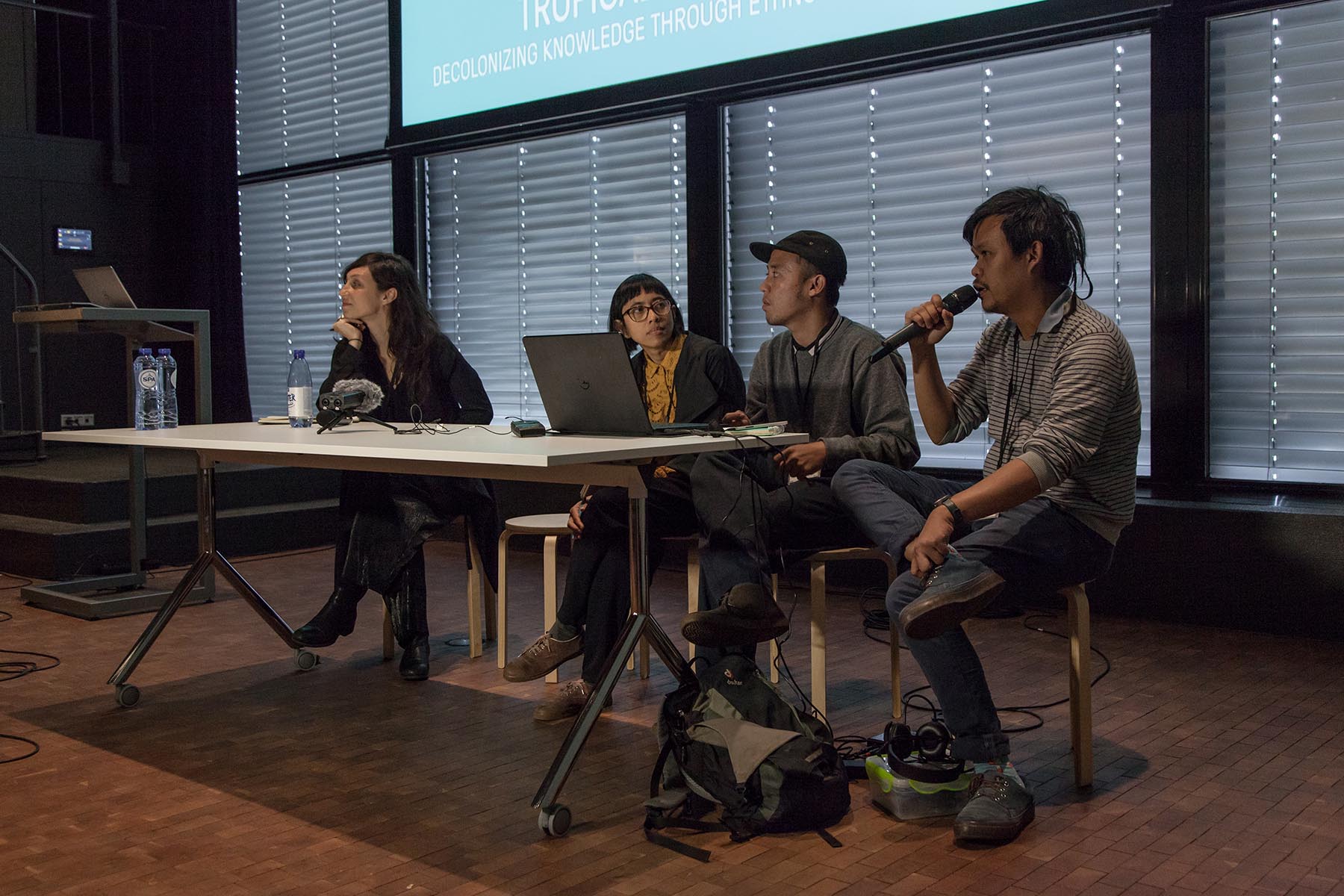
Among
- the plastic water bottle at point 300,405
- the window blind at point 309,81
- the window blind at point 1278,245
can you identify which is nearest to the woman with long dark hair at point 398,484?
the plastic water bottle at point 300,405

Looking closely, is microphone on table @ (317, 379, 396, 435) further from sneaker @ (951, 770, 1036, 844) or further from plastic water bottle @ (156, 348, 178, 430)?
sneaker @ (951, 770, 1036, 844)

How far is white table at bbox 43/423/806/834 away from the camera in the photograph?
2.10 meters

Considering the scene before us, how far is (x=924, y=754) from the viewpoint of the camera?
2.19 metres

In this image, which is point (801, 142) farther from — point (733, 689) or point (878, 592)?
point (733, 689)

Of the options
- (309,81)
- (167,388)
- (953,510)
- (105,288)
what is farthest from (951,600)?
(309,81)

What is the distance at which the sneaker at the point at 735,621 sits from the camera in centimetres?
224

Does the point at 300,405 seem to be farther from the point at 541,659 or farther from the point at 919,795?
the point at 919,795

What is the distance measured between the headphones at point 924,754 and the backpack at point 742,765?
0.35ft

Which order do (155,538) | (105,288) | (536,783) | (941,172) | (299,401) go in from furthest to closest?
1. (155,538)
2. (941,172)
3. (105,288)
4. (299,401)
5. (536,783)

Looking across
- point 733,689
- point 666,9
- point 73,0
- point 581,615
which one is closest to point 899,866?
point 733,689

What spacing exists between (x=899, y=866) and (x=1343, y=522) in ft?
7.04

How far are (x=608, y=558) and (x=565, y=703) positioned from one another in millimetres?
366

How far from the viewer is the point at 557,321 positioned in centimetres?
554

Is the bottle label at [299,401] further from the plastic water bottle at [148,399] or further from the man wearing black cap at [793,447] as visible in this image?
the man wearing black cap at [793,447]
